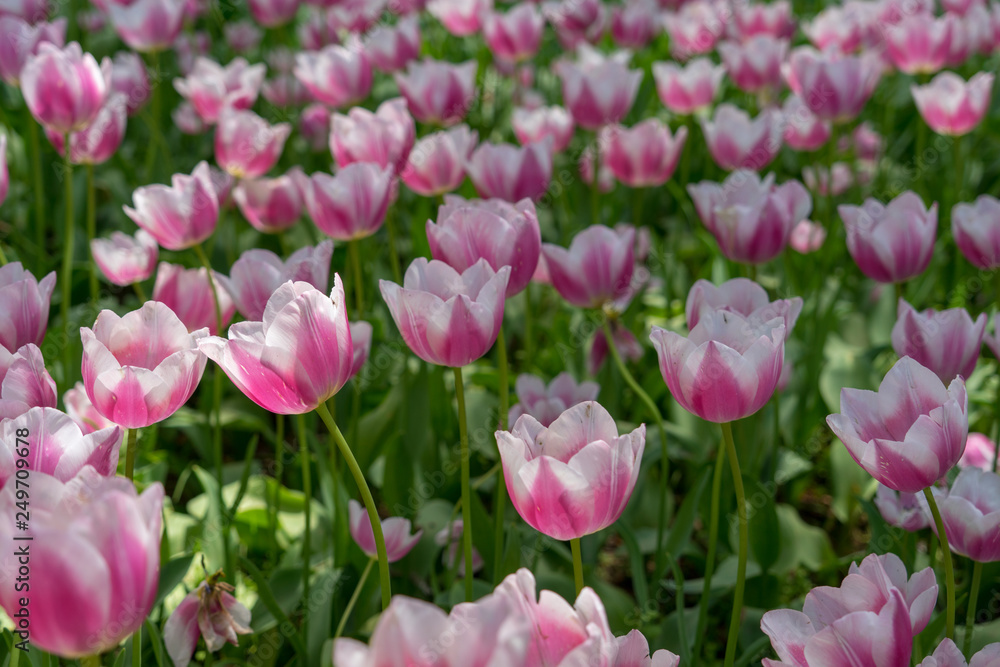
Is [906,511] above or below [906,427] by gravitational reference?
below

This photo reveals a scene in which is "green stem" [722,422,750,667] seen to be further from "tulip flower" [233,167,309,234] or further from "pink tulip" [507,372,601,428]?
"tulip flower" [233,167,309,234]

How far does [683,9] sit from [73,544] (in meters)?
3.24

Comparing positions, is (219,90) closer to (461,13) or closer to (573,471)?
(461,13)

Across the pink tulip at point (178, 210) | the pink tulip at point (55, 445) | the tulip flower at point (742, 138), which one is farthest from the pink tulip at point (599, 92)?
the pink tulip at point (55, 445)

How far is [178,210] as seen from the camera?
4.77 ft

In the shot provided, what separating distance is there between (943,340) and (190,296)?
1.04 m

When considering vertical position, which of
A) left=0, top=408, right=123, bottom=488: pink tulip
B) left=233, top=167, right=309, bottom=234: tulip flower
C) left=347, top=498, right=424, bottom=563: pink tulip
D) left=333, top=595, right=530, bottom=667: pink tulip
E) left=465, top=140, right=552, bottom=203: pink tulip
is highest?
left=333, top=595, right=530, bottom=667: pink tulip

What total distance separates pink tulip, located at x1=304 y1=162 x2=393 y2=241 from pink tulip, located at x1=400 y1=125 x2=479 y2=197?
22 cm

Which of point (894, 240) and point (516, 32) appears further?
point (516, 32)

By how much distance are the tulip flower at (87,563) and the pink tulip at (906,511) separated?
0.90m

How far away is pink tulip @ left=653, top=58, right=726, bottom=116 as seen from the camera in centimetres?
239

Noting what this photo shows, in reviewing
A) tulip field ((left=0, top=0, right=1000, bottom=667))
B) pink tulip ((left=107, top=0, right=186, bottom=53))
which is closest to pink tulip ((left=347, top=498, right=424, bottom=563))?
tulip field ((left=0, top=0, right=1000, bottom=667))

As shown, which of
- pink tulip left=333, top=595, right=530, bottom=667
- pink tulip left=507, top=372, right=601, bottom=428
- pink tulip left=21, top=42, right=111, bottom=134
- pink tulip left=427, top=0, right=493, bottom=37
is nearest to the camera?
pink tulip left=333, top=595, right=530, bottom=667

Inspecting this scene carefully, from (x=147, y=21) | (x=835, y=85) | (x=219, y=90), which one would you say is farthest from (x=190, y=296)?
(x=835, y=85)
